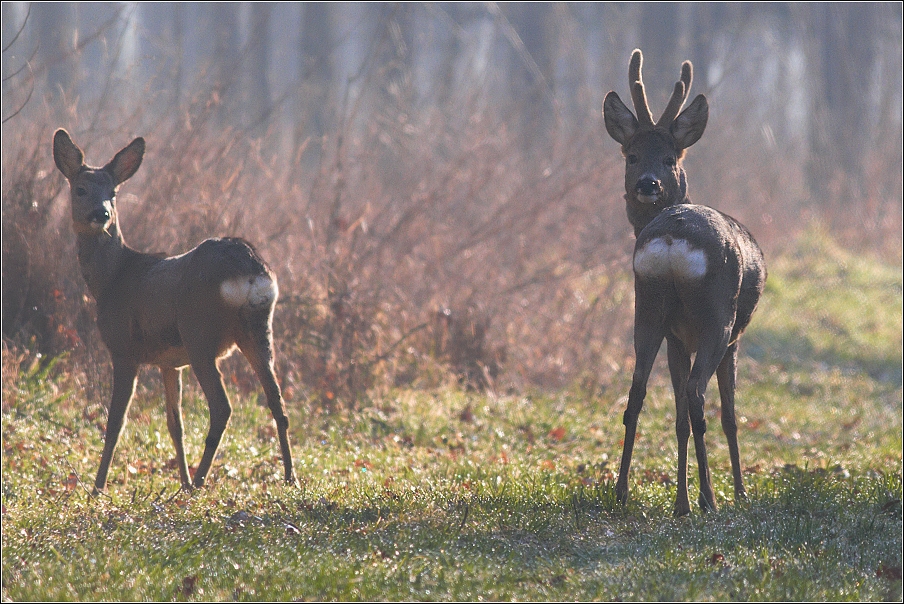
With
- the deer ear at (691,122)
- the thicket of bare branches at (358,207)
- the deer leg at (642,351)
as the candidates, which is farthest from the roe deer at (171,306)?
the deer ear at (691,122)

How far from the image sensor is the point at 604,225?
1490 centimetres

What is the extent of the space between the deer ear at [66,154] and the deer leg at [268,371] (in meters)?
1.75

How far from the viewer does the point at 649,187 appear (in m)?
6.72

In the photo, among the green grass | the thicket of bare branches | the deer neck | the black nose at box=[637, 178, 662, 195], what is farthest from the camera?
the thicket of bare branches

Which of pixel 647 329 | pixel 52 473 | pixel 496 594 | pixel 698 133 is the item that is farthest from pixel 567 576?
pixel 52 473

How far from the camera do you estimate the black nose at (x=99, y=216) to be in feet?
23.7

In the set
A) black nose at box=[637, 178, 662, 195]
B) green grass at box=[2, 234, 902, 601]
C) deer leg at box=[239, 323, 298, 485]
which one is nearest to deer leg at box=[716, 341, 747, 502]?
green grass at box=[2, 234, 902, 601]

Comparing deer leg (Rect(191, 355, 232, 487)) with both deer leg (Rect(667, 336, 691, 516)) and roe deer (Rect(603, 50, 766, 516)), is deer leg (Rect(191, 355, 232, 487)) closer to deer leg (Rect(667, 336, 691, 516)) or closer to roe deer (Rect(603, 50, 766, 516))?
roe deer (Rect(603, 50, 766, 516))

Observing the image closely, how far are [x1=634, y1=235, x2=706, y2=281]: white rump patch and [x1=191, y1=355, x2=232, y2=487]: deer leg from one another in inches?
109

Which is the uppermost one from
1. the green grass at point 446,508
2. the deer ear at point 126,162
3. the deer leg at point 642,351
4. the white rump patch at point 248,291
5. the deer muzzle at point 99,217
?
the deer ear at point 126,162

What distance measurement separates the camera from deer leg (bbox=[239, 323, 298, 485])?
7012mm

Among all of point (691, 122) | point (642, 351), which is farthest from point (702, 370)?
point (691, 122)

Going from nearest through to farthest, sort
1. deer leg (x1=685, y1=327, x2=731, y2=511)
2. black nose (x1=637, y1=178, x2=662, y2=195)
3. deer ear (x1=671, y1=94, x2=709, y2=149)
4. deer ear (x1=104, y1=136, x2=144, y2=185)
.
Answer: deer leg (x1=685, y1=327, x2=731, y2=511) < black nose (x1=637, y1=178, x2=662, y2=195) < deer ear (x1=671, y1=94, x2=709, y2=149) < deer ear (x1=104, y1=136, x2=144, y2=185)

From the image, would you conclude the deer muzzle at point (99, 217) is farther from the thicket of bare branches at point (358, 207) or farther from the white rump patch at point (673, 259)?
the white rump patch at point (673, 259)
